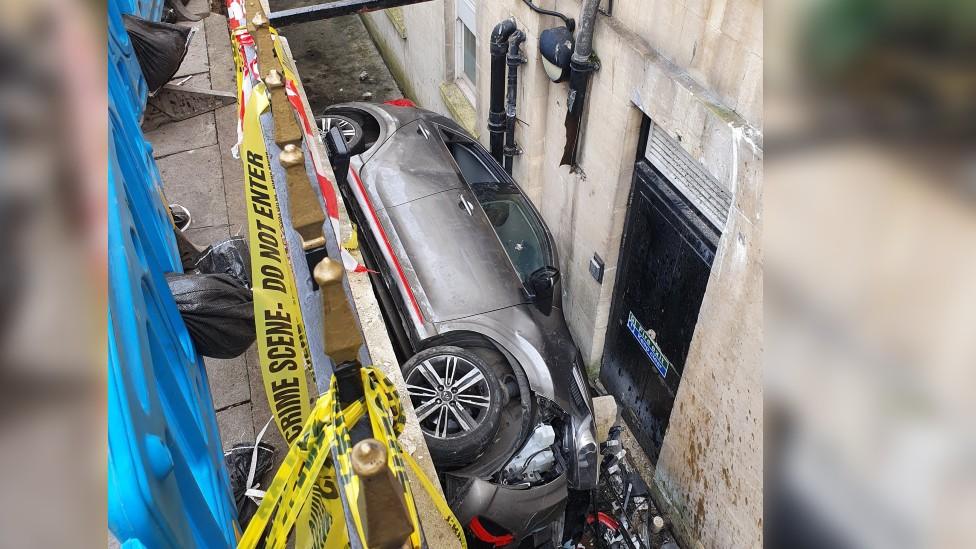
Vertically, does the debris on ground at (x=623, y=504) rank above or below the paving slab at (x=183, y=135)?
below

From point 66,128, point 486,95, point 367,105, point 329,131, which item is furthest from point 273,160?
point 486,95

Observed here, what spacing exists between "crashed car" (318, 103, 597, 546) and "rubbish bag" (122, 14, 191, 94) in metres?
1.79

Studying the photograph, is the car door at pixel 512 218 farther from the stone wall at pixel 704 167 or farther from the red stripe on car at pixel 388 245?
the red stripe on car at pixel 388 245

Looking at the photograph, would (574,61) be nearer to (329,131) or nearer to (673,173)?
(673,173)

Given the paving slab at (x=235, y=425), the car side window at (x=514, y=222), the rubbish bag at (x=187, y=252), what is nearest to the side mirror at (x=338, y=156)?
the car side window at (x=514, y=222)

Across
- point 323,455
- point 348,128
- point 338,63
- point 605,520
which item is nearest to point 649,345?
point 605,520

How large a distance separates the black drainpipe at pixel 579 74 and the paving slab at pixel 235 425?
438cm

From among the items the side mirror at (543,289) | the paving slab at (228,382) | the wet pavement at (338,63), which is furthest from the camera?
the wet pavement at (338,63)

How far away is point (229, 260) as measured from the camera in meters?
5.88

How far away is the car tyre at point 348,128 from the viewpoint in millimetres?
8936

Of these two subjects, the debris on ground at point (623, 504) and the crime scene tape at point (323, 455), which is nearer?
the crime scene tape at point (323, 455)

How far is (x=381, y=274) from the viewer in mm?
7637

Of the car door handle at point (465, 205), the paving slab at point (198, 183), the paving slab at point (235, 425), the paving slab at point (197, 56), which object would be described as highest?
the paving slab at point (197, 56)

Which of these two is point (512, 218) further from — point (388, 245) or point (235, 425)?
point (235, 425)
